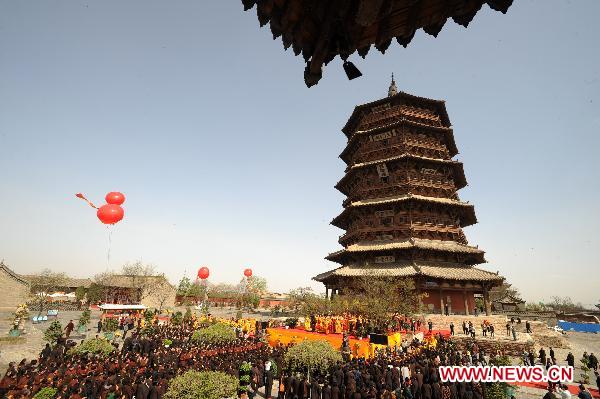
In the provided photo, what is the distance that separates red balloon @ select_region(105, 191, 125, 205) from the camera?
17.6 metres

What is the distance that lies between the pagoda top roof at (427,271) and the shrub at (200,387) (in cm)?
1918

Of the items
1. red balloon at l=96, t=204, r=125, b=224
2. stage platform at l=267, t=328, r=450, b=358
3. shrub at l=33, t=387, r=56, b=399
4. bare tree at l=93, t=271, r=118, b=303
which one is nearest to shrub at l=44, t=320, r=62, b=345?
red balloon at l=96, t=204, r=125, b=224

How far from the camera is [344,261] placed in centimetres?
3547

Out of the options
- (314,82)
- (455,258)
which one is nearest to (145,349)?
(314,82)

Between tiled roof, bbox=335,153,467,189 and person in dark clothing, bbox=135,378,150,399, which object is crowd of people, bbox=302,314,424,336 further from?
tiled roof, bbox=335,153,467,189

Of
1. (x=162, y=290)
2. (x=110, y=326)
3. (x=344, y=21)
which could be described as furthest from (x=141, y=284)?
(x=344, y=21)

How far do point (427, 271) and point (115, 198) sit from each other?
23.8 m

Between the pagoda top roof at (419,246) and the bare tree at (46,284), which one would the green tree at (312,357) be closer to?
the pagoda top roof at (419,246)

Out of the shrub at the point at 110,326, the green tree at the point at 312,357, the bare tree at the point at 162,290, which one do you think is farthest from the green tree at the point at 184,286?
the green tree at the point at 312,357

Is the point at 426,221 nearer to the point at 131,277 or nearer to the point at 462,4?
the point at 462,4

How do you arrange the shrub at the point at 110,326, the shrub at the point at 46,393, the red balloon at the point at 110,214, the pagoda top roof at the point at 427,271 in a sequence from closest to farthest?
the shrub at the point at 46,393 < the red balloon at the point at 110,214 < the pagoda top roof at the point at 427,271 < the shrub at the point at 110,326

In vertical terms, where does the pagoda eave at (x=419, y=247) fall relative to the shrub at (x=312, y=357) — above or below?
above

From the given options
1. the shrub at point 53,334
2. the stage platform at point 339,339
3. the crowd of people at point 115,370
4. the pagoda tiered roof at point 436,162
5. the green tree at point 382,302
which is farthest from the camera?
the pagoda tiered roof at point 436,162

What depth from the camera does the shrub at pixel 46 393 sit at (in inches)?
399
